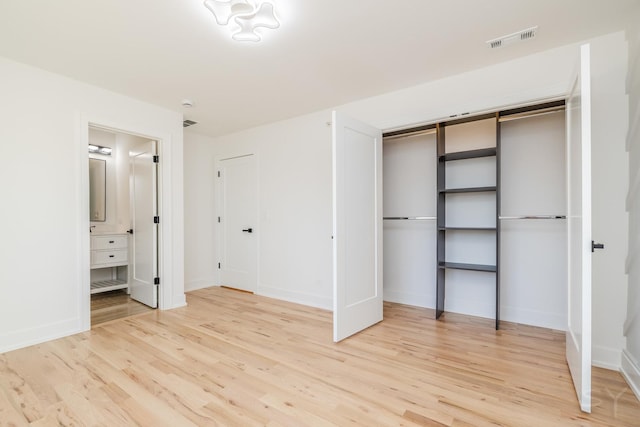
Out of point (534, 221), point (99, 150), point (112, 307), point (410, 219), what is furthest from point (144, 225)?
point (534, 221)

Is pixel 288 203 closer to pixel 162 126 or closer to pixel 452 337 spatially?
pixel 162 126

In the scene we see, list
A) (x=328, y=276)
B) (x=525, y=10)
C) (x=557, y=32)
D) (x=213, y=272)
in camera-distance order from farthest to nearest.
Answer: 1. (x=213, y=272)
2. (x=328, y=276)
3. (x=557, y=32)
4. (x=525, y=10)

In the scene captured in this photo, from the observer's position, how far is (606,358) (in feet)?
7.53

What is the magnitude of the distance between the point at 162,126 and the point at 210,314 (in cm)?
243

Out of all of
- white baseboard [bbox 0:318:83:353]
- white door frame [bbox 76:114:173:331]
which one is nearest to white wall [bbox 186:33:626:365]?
white door frame [bbox 76:114:173:331]

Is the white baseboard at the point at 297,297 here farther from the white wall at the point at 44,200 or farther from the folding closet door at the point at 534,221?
the white wall at the point at 44,200

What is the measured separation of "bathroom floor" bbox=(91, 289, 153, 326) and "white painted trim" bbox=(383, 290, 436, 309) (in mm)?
3087

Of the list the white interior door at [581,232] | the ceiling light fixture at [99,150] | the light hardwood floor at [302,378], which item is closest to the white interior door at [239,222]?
the light hardwood floor at [302,378]

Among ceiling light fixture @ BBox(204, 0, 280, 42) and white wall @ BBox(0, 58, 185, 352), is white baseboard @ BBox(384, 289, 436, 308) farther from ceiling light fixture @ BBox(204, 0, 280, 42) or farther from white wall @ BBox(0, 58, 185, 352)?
white wall @ BBox(0, 58, 185, 352)

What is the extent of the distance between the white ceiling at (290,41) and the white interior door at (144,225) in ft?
3.10

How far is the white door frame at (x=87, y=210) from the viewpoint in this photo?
3.04 meters

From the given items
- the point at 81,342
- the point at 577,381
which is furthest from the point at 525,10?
the point at 81,342

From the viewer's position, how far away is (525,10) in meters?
2.03

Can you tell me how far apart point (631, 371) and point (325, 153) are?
3346mm
